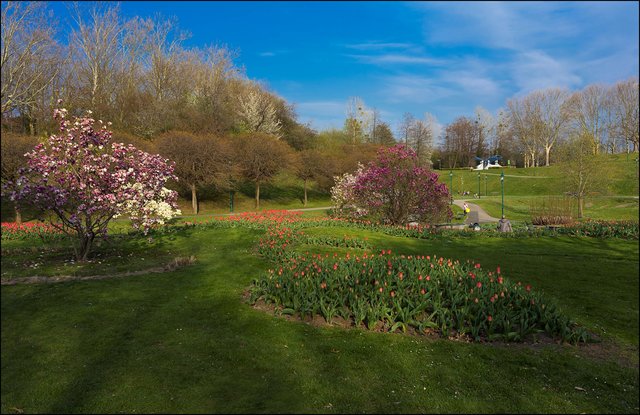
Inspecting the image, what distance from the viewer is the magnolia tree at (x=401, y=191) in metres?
19.7

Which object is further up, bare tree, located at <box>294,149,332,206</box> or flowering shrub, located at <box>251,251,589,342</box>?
bare tree, located at <box>294,149,332,206</box>

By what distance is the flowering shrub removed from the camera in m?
6.19

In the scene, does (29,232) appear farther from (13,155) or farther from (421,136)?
(421,136)

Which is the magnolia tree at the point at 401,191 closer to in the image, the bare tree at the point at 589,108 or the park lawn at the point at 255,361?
the park lawn at the point at 255,361

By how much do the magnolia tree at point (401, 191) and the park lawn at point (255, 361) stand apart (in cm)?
1139

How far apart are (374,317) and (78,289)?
6517 millimetres

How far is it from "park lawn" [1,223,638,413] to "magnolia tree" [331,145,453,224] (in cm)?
1139

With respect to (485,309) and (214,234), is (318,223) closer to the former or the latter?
(214,234)

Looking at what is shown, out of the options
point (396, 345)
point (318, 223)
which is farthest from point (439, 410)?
point (318, 223)

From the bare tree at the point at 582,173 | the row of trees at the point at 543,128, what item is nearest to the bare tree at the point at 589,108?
the row of trees at the point at 543,128

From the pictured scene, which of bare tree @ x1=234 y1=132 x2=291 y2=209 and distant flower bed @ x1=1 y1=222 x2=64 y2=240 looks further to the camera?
bare tree @ x1=234 y1=132 x2=291 y2=209

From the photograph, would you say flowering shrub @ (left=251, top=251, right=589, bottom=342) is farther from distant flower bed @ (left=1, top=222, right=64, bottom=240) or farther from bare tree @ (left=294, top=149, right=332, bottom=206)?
bare tree @ (left=294, top=149, right=332, bottom=206)

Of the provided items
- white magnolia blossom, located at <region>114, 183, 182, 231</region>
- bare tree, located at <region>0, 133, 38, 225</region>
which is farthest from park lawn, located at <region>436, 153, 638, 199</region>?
bare tree, located at <region>0, 133, 38, 225</region>

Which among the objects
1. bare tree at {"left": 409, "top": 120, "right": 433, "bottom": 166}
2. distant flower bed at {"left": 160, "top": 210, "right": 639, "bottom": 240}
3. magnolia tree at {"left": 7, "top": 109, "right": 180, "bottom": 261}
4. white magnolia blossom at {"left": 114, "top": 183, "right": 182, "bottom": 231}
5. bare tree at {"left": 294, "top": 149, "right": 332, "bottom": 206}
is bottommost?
distant flower bed at {"left": 160, "top": 210, "right": 639, "bottom": 240}
